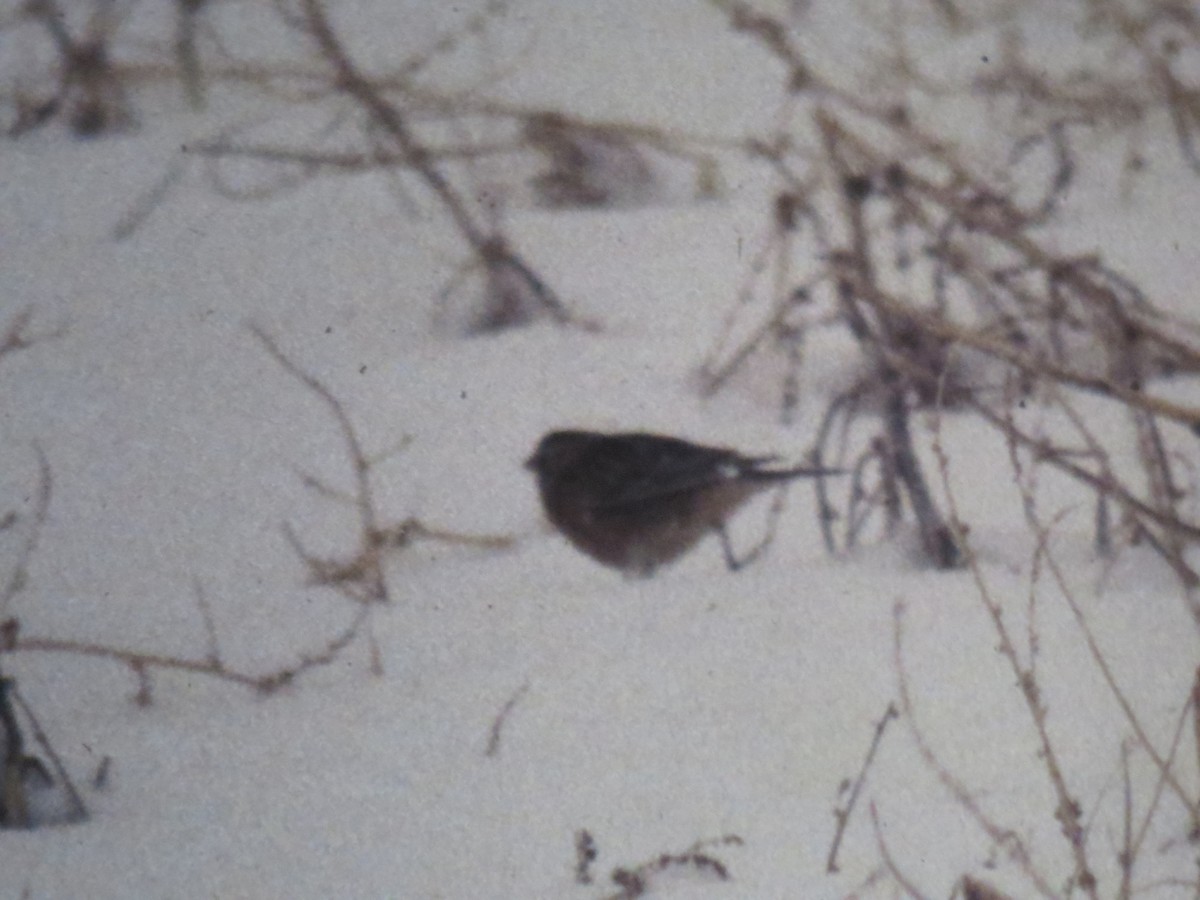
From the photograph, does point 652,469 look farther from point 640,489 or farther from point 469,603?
point 469,603

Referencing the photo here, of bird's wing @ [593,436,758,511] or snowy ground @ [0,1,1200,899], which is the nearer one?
snowy ground @ [0,1,1200,899]

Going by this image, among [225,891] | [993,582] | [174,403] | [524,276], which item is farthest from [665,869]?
[524,276]

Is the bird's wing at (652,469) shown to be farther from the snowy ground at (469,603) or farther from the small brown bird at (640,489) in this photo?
the snowy ground at (469,603)

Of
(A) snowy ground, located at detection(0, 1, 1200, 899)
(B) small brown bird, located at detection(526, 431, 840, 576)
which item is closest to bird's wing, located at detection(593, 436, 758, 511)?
(B) small brown bird, located at detection(526, 431, 840, 576)

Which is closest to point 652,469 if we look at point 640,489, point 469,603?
point 640,489

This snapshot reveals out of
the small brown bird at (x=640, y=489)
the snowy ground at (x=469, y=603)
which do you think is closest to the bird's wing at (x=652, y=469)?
Answer: the small brown bird at (x=640, y=489)

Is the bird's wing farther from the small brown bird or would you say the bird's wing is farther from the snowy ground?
the snowy ground

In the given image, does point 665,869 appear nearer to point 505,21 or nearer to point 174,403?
point 174,403
